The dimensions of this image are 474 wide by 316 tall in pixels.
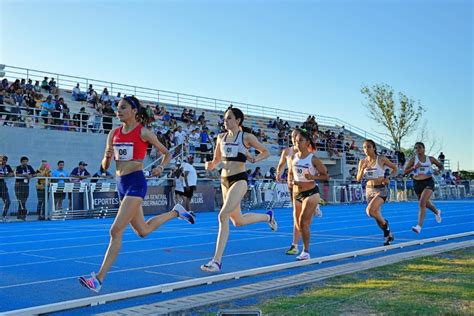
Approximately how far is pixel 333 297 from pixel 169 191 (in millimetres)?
16602

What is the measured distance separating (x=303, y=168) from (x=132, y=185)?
11.3 ft

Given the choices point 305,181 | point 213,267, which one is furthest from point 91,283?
point 305,181

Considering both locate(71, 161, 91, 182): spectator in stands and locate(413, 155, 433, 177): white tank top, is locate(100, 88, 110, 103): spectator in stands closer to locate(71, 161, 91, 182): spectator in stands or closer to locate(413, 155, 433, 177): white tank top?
locate(71, 161, 91, 182): spectator in stands

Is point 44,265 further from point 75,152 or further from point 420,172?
point 75,152

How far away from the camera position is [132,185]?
20.6 ft

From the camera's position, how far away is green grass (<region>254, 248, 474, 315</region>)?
16.8 feet

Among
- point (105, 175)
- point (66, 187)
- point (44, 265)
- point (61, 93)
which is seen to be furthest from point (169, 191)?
point (44, 265)

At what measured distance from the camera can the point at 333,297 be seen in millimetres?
5707

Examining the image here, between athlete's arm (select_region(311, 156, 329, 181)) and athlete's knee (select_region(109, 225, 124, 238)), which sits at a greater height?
athlete's arm (select_region(311, 156, 329, 181))

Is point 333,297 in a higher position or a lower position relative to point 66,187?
lower

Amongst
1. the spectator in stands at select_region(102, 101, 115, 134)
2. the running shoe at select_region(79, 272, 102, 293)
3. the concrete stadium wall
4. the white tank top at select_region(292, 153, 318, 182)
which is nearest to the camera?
the running shoe at select_region(79, 272, 102, 293)

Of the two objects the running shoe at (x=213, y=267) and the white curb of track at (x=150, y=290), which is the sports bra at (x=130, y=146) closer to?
the white curb of track at (x=150, y=290)

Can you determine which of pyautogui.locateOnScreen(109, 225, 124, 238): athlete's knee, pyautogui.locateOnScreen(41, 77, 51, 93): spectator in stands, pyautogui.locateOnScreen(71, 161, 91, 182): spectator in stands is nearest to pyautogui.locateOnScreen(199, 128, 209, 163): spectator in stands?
pyautogui.locateOnScreen(41, 77, 51, 93): spectator in stands

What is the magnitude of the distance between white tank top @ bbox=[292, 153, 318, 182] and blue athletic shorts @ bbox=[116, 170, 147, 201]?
10.7 feet
